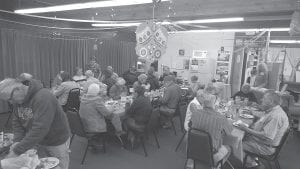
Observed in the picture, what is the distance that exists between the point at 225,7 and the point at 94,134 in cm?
431

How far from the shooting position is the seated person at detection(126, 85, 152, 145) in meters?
4.11

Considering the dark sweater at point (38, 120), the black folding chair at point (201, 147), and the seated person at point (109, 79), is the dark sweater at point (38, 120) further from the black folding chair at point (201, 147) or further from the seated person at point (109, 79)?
the seated person at point (109, 79)

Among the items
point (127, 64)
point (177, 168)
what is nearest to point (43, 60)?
point (127, 64)

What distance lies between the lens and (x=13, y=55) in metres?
6.53

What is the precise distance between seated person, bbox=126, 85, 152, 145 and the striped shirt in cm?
128

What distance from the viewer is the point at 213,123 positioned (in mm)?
2895

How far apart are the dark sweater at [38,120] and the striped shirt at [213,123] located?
1.66 meters

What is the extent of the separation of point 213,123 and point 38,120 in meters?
2.02

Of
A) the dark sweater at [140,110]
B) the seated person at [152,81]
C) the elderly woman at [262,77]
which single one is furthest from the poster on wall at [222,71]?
the dark sweater at [140,110]

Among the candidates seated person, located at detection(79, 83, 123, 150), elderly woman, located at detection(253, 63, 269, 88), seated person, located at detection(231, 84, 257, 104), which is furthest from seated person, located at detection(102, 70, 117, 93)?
elderly woman, located at detection(253, 63, 269, 88)

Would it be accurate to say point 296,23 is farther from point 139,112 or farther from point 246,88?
point 139,112

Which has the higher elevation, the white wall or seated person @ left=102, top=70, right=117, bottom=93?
the white wall

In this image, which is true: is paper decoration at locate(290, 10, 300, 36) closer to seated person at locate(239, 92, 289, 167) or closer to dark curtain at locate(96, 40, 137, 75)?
seated person at locate(239, 92, 289, 167)

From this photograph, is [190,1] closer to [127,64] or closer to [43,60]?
[43,60]
